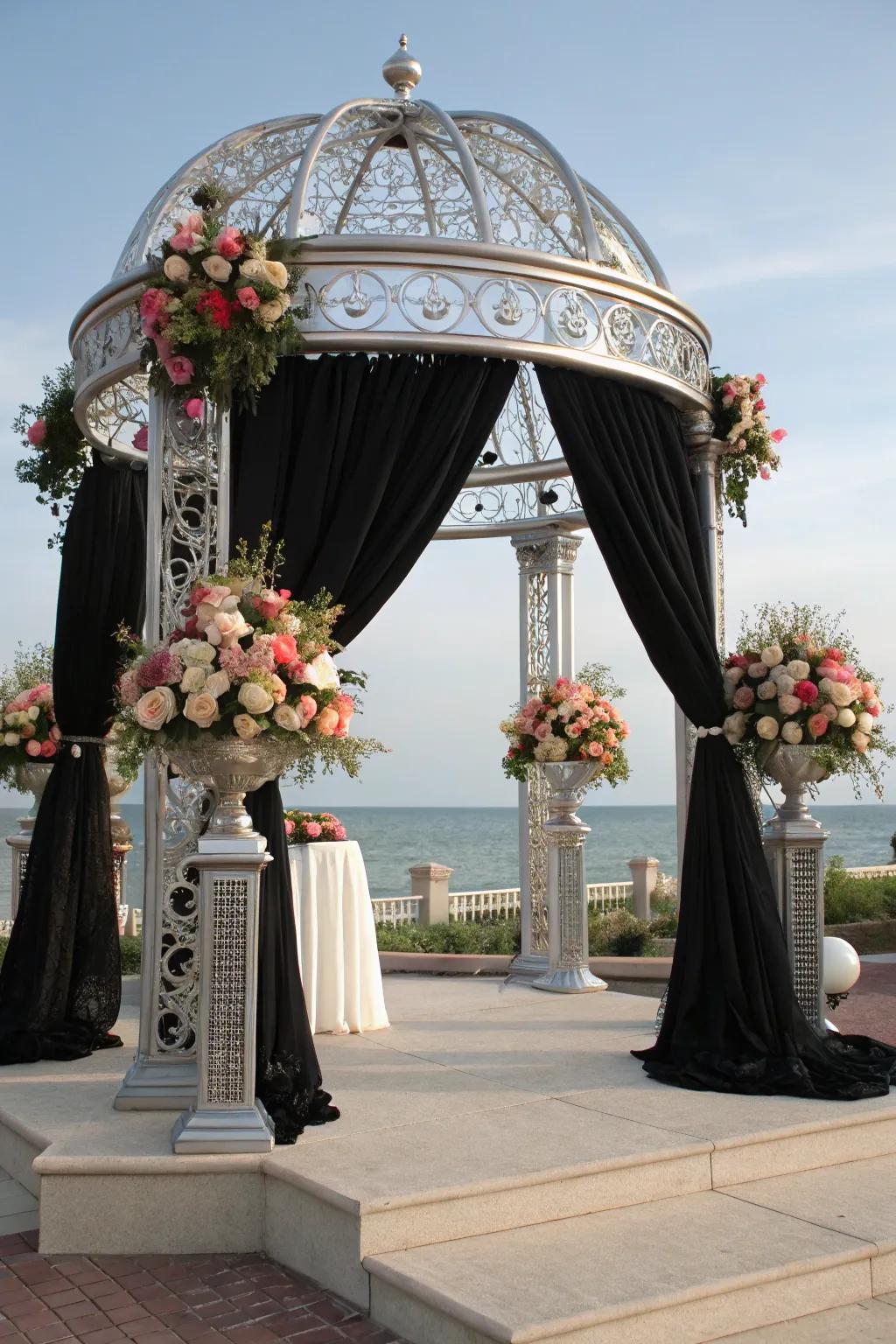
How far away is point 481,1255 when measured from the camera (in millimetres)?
3883

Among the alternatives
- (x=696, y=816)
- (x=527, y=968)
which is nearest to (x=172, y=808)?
(x=696, y=816)

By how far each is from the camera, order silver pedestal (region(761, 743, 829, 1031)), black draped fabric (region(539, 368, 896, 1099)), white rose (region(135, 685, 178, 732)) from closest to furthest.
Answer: white rose (region(135, 685, 178, 732))
black draped fabric (region(539, 368, 896, 1099))
silver pedestal (region(761, 743, 829, 1031))

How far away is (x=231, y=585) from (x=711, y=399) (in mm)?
3276

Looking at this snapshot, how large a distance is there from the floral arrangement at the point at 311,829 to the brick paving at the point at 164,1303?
2.82 meters

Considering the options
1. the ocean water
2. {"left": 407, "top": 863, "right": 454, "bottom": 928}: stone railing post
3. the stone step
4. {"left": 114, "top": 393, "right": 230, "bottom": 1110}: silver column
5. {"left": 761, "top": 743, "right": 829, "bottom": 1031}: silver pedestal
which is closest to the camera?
the stone step

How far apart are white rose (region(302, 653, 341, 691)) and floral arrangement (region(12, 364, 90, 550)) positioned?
10.1 feet

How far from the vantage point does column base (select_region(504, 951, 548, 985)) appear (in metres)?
8.75

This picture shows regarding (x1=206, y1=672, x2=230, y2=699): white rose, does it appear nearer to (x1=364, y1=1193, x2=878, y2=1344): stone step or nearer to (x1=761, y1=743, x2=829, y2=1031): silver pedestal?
(x1=364, y1=1193, x2=878, y2=1344): stone step

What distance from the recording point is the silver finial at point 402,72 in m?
6.61

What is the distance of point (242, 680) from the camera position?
4.57m

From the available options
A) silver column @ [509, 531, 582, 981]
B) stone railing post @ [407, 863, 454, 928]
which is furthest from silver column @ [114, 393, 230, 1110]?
stone railing post @ [407, 863, 454, 928]

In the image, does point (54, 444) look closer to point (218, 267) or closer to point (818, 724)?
point (218, 267)

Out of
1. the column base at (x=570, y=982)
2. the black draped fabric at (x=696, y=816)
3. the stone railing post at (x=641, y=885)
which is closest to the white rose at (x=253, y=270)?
the black draped fabric at (x=696, y=816)

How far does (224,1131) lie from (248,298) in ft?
10.4
